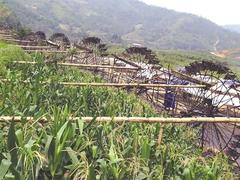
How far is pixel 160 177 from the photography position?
3.70 metres

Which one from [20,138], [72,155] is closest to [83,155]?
[72,155]

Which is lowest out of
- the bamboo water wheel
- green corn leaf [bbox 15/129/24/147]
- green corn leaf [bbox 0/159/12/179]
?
the bamboo water wheel

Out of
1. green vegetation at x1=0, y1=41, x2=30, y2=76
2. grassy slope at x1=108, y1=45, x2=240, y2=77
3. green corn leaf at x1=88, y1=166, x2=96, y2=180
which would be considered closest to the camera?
green corn leaf at x1=88, y1=166, x2=96, y2=180

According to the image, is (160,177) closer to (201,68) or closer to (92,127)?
(92,127)

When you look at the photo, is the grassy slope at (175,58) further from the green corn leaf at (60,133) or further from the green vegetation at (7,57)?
the green corn leaf at (60,133)

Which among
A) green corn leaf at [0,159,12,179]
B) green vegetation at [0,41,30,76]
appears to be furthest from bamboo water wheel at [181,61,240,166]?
green corn leaf at [0,159,12,179]

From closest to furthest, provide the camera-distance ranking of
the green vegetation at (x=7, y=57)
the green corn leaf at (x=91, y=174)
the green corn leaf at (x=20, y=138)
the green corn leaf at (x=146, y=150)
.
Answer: the green corn leaf at (x=91, y=174)
the green corn leaf at (x=20, y=138)
the green corn leaf at (x=146, y=150)
the green vegetation at (x=7, y=57)

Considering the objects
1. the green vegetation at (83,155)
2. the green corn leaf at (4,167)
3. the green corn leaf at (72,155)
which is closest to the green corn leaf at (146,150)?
the green vegetation at (83,155)

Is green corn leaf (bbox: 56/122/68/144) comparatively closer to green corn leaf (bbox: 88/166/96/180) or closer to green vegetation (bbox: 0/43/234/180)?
green vegetation (bbox: 0/43/234/180)

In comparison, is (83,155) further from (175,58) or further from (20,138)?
(175,58)

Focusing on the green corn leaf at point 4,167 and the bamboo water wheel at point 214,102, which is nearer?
the green corn leaf at point 4,167

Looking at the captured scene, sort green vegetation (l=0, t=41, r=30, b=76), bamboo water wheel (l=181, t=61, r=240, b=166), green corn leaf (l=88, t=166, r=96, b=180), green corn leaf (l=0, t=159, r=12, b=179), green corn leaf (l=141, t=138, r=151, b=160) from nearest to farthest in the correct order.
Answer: green corn leaf (l=0, t=159, r=12, b=179)
green corn leaf (l=88, t=166, r=96, b=180)
green corn leaf (l=141, t=138, r=151, b=160)
bamboo water wheel (l=181, t=61, r=240, b=166)
green vegetation (l=0, t=41, r=30, b=76)

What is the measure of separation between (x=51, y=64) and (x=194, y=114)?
455 centimetres

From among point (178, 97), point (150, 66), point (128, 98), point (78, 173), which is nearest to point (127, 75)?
point (150, 66)
